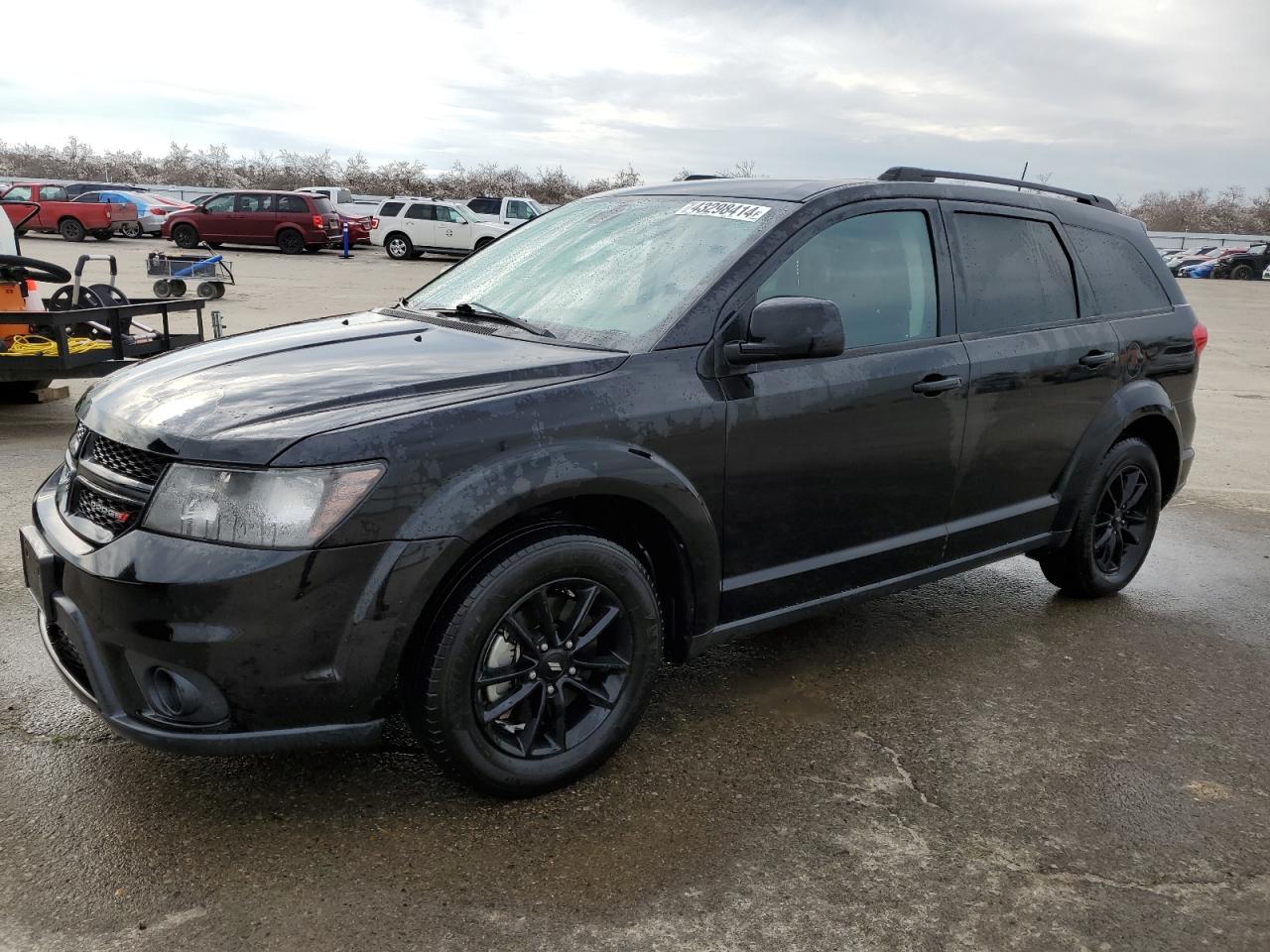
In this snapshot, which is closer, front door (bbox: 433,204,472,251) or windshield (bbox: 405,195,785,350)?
windshield (bbox: 405,195,785,350)

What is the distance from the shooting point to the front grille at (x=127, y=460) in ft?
8.88

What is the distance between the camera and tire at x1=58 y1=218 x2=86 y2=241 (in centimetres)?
3070

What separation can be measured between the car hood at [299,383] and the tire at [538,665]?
0.48 meters

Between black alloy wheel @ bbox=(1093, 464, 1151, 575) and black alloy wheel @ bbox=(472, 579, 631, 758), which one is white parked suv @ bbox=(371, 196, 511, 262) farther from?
black alloy wheel @ bbox=(472, 579, 631, 758)

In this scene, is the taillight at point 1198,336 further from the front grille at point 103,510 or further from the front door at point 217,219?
the front door at point 217,219

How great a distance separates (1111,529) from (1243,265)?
121 feet

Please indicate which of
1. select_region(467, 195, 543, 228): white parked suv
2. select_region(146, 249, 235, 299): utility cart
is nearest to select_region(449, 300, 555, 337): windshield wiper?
select_region(146, 249, 235, 299): utility cart

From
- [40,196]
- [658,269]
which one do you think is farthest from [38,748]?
[40,196]

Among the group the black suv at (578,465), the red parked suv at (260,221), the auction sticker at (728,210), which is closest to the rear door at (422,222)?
the red parked suv at (260,221)

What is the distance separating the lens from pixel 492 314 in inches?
145

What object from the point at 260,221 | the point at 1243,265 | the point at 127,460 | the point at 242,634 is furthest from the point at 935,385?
the point at 1243,265

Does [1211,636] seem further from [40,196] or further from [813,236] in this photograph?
[40,196]

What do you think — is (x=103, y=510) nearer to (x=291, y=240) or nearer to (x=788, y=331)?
(x=788, y=331)

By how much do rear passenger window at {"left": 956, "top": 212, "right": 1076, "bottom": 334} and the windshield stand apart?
2.98ft
